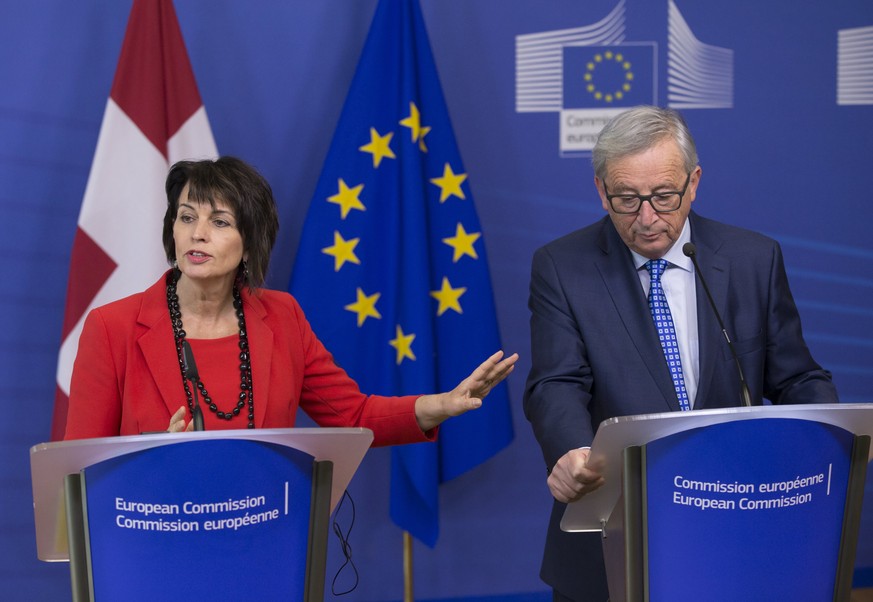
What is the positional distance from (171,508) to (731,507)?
2.65ft

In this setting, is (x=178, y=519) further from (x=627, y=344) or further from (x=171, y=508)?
(x=627, y=344)

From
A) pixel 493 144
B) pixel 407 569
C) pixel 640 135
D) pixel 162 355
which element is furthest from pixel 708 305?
pixel 407 569

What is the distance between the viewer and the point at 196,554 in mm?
1407

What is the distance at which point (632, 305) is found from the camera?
211 centimetres

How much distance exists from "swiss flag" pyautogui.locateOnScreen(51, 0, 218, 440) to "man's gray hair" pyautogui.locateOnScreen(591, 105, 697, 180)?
63.4 inches

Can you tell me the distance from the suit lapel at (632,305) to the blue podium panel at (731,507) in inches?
22.4

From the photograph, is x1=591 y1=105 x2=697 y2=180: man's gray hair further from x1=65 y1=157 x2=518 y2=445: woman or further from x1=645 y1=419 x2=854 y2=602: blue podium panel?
x1=645 y1=419 x2=854 y2=602: blue podium panel

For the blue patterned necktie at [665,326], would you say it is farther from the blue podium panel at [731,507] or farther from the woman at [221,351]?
the blue podium panel at [731,507]

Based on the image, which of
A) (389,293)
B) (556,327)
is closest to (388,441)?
(556,327)

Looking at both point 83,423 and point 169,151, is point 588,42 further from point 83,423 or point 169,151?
point 83,423

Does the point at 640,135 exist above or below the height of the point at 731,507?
above

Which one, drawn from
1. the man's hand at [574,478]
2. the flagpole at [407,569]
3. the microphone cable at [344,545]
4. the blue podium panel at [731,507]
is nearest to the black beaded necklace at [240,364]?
the microphone cable at [344,545]

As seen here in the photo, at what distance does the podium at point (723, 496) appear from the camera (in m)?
1.43

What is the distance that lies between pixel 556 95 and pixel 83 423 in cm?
231
